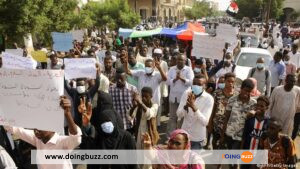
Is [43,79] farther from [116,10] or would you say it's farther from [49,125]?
[116,10]

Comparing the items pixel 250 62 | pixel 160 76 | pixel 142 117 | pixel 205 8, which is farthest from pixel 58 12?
pixel 205 8

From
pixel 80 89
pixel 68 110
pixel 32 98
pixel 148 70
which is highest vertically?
pixel 32 98

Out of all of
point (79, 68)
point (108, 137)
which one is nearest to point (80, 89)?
point (79, 68)

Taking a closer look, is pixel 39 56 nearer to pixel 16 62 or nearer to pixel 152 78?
pixel 152 78

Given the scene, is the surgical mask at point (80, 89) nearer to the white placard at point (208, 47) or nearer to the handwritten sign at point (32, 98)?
A: the handwritten sign at point (32, 98)

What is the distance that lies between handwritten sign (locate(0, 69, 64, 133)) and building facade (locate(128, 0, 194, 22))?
51.5 m

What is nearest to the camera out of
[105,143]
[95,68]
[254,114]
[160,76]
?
[105,143]

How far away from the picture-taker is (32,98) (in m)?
3.42

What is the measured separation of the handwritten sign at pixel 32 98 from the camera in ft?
10.8

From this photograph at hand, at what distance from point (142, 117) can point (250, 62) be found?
6.49 meters

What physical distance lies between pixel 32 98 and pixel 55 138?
1.50 ft

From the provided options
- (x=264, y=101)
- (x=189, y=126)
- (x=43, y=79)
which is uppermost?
(x=43, y=79)

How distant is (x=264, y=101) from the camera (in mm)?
4414

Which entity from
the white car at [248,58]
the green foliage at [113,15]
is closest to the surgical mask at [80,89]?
the white car at [248,58]
